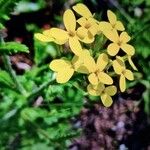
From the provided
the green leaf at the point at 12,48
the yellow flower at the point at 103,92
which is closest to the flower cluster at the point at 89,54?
the yellow flower at the point at 103,92

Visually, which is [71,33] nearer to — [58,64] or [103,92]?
[58,64]

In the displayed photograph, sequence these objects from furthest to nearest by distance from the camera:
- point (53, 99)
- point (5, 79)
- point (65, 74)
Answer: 1. point (53, 99)
2. point (5, 79)
3. point (65, 74)

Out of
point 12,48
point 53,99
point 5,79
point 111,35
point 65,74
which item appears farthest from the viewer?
point 53,99

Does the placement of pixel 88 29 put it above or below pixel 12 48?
above

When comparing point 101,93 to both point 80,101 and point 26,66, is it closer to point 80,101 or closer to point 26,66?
point 80,101

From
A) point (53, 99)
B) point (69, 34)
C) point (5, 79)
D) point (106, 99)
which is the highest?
point (69, 34)

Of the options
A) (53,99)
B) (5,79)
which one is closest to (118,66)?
(5,79)

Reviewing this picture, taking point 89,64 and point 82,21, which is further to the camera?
point 82,21

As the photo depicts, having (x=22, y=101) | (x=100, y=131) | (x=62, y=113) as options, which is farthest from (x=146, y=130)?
(x=22, y=101)
